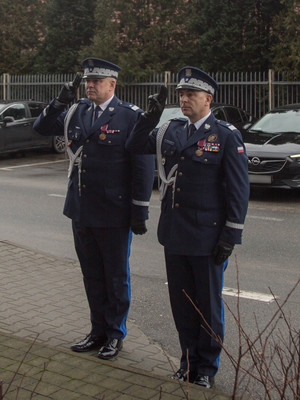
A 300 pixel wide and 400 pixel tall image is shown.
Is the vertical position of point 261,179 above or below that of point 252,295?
above

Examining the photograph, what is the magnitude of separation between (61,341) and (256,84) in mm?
15592

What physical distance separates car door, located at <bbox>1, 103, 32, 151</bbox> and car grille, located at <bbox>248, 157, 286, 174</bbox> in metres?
8.31

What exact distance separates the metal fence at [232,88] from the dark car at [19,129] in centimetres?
365

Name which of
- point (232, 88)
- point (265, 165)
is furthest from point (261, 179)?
point (232, 88)

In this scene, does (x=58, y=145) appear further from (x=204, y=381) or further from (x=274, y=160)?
(x=204, y=381)

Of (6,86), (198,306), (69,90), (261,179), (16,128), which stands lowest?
(198,306)

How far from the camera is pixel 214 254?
419cm

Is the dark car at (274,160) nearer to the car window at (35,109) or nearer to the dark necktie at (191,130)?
the dark necktie at (191,130)

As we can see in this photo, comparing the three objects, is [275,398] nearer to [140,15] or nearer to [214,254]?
[214,254]

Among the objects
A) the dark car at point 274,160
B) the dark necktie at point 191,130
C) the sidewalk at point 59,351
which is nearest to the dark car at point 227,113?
the dark car at point 274,160

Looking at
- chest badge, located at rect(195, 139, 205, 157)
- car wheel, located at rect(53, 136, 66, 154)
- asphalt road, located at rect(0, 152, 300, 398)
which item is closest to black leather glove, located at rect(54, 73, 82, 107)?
chest badge, located at rect(195, 139, 205, 157)

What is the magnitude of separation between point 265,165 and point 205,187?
23.9ft

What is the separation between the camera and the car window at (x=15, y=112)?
18219 millimetres

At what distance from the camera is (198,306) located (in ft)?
14.1
